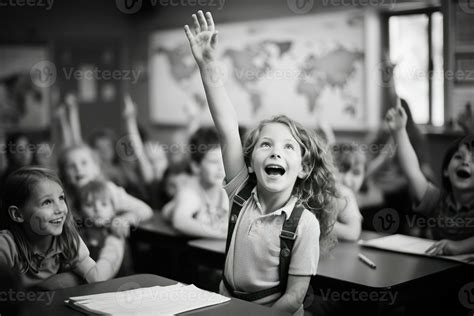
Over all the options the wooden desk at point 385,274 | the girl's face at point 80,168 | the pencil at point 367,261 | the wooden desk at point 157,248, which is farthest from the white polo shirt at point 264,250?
the girl's face at point 80,168

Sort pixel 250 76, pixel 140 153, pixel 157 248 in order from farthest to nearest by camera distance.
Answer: pixel 250 76, pixel 140 153, pixel 157 248

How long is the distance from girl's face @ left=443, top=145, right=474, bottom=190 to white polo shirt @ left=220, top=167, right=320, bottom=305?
0.96 m

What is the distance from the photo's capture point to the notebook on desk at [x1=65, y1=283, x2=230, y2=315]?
1727mm

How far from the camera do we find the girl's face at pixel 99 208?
269cm

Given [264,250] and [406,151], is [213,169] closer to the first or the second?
[406,151]

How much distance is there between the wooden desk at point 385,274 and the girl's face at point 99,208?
1.41 feet

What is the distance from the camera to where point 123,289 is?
200 centimetres

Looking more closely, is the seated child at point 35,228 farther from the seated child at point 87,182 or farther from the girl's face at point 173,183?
the girl's face at point 173,183

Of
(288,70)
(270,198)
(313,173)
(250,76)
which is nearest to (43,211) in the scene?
(270,198)

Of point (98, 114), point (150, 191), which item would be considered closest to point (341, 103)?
point (150, 191)

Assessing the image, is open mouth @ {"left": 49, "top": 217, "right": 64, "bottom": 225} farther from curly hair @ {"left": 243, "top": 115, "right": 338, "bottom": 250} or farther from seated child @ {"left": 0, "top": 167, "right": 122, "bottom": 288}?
curly hair @ {"left": 243, "top": 115, "right": 338, "bottom": 250}

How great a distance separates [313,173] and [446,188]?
0.89 metres

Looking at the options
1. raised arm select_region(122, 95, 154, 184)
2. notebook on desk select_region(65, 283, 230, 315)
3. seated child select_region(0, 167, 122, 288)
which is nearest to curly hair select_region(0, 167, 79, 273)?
seated child select_region(0, 167, 122, 288)

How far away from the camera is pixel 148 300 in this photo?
6.01ft
